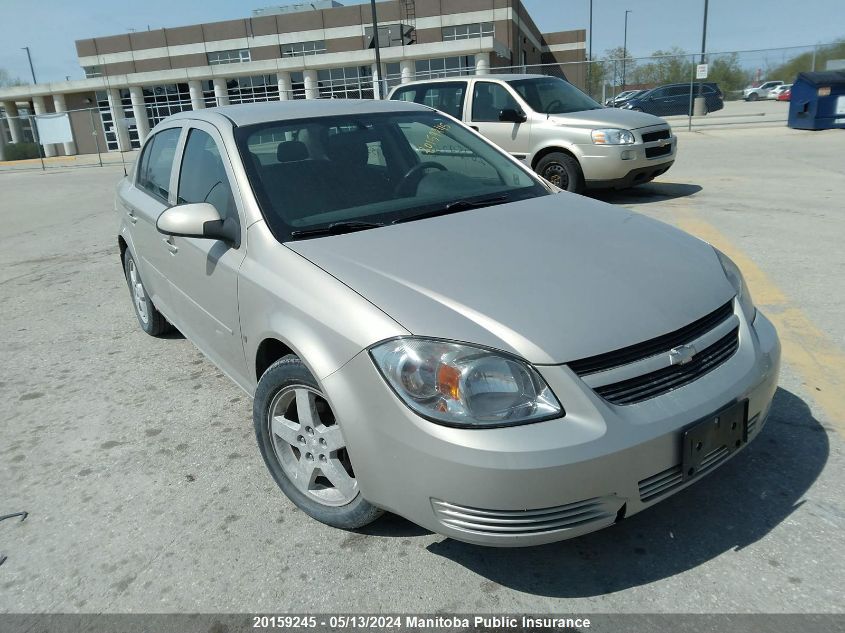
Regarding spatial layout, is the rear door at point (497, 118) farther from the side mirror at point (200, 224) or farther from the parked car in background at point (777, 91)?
the parked car in background at point (777, 91)

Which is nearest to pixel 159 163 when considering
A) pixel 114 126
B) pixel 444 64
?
pixel 444 64

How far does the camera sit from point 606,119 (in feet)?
29.4

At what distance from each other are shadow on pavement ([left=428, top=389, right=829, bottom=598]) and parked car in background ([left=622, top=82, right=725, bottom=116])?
22891 millimetres

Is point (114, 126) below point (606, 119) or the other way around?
below

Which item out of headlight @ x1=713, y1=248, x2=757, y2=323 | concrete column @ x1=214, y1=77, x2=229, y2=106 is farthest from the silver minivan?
concrete column @ x1=214, y1=77, x2=229, y2=106

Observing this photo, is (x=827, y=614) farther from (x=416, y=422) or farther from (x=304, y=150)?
(x=304, y=150)

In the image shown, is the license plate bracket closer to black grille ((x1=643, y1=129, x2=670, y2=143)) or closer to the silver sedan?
the silver sedan

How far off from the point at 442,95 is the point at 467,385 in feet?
29.0

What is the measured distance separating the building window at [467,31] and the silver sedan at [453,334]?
50.2m

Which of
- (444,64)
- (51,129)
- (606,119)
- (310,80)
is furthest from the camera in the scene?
(310,80)

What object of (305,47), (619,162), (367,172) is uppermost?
(305,47)

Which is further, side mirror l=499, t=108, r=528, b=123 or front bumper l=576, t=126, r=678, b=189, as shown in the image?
side mirror l=499, t=108, r=528, b=123

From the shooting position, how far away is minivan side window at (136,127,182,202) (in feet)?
13.1

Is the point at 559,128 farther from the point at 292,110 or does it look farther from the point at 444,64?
the point at 444,64
